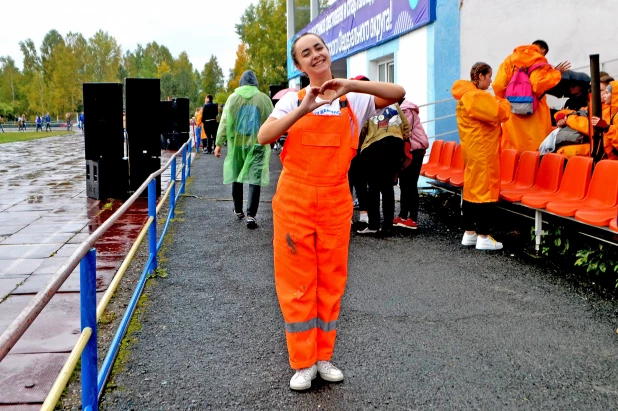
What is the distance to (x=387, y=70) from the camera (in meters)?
15.1

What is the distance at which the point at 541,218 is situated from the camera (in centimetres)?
695

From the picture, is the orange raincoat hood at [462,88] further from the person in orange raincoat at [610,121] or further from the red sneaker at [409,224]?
the red sneaker at [409,224]

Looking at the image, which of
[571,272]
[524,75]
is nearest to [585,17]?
[524,75]

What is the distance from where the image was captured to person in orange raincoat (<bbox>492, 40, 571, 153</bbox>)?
27.4 ft

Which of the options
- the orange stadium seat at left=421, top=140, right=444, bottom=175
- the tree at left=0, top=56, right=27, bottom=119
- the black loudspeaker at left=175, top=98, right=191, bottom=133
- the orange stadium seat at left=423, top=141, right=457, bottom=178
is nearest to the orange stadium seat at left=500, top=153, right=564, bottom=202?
the orange stadium seat at left=423, top=141, right=457, bottom=178

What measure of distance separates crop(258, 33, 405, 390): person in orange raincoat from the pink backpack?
5.25m

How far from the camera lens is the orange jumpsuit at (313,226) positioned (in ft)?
11.7

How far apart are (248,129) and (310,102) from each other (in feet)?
18.0

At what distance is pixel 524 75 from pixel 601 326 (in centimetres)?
452

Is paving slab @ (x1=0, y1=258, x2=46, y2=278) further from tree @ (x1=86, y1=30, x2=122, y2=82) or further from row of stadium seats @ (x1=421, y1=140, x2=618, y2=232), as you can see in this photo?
tree @ (x1=86, y1=30, x2=122, y2=82)

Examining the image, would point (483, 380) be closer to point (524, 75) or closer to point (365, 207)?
point (365, 207)

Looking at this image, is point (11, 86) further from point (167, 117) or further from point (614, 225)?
point (614, 225)

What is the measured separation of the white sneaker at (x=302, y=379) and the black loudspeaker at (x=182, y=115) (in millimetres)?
21117

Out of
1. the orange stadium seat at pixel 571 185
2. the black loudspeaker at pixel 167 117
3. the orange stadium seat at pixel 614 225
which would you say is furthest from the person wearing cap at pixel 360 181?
the black loudspeaker at pixel 167 117
